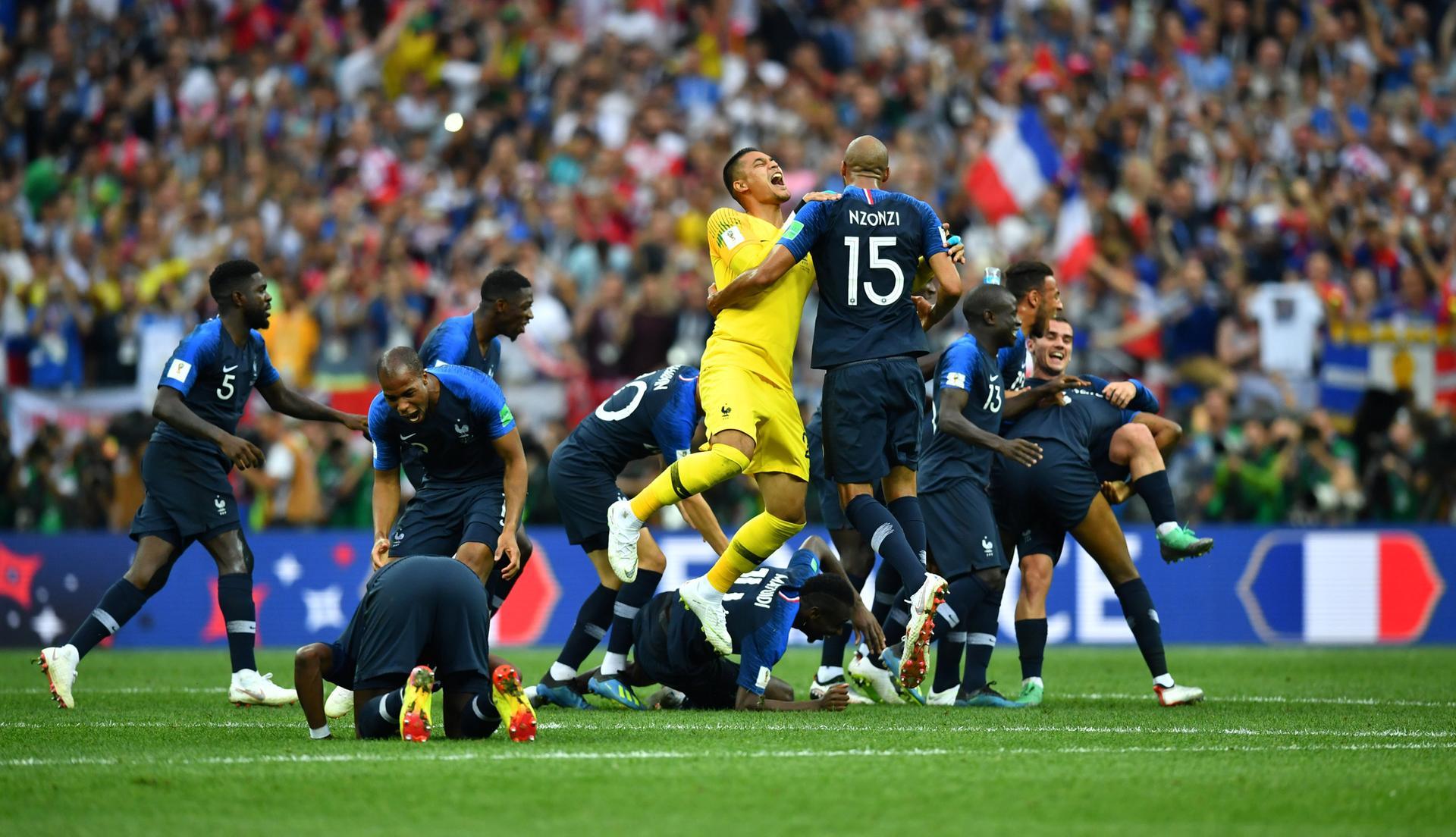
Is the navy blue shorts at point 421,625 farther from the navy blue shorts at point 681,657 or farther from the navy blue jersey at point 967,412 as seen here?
the navy blue jersey at point 967,412

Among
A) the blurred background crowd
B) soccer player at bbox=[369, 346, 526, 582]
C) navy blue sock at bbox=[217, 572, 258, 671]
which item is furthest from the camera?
the blurred background crowd

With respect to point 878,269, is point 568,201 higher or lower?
higher

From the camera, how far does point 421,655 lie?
766cm

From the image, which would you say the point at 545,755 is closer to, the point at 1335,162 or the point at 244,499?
the point at 244,499

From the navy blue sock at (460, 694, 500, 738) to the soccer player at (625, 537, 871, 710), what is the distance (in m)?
1.69

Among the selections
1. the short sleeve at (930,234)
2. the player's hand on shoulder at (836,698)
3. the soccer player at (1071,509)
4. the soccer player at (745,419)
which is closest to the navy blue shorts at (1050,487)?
the soccer player at (1071,509)

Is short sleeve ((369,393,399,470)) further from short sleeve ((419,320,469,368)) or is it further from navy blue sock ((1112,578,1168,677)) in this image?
navy blue sock ((1112,578,1168,677))

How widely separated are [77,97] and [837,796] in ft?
64.1

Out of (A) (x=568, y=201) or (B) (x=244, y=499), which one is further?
(A) (x=568, y=201)

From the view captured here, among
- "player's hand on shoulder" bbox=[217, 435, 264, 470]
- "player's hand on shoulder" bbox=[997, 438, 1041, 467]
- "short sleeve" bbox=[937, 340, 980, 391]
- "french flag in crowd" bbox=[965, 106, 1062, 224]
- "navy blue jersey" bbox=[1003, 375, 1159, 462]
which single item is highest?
"french flag in crowd" bbox=[965, 106, 1062, 224]

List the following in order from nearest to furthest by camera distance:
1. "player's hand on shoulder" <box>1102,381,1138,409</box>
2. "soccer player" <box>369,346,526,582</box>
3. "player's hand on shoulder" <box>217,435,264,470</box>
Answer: "soccer player" <box>369,346,526,582</box>
"player's hand on shoulder" <box>217,435,264,470</box>
"player's hand on shoulder" <box>1102,381,1138,409</box>

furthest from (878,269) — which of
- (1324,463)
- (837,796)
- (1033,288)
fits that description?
(1324,463)

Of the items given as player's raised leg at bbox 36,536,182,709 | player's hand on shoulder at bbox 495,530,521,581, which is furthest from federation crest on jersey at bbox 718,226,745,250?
player's raised leg at bbox 36,536,182,709

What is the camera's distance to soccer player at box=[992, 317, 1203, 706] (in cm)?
1022
